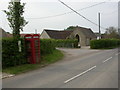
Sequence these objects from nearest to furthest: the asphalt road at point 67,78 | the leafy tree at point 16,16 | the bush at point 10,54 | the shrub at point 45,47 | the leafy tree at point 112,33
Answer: the asphalt road at point 67,78 < the bush at point 10,54 < the leafy tree at point 16,16 < the shrub at point 45,47 < the leafy tree at point 112,33

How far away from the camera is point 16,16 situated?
55.7ft

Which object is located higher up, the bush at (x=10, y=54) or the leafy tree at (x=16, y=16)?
the leafy tree at (x=16, y=16)

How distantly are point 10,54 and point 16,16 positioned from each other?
11.3ft

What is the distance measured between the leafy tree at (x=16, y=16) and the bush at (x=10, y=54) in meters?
1.43

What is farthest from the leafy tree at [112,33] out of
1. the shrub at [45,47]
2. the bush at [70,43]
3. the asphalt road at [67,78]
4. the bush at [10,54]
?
the asphalt road at [67,78]

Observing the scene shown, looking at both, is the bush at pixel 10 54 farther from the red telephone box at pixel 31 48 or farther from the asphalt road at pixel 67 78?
the asphalt road at pixel 67 78

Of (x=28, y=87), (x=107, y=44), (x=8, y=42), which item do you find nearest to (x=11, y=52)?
(x=8, y=42)

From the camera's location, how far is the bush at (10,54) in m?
14.6

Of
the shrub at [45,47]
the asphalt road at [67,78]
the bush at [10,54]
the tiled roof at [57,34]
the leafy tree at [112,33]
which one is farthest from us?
the leafy tree at [112,33]

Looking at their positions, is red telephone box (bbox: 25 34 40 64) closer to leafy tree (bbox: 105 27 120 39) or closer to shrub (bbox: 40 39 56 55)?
shrub (bbox: 40 39 56 55)

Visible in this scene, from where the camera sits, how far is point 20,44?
16.0 m

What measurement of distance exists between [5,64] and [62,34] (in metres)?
57.6

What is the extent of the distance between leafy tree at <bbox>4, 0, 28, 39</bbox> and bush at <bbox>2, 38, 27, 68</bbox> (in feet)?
4.69

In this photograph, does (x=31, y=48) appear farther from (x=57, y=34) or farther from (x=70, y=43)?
(x=57, y=34)
